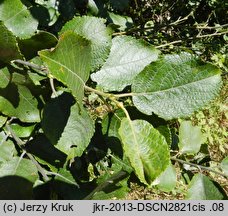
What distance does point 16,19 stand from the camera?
1.05m

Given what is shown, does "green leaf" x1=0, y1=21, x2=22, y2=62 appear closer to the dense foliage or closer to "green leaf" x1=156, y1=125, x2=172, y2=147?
the dense foliage

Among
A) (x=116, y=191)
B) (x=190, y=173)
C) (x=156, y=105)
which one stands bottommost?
(x=190, y=173)

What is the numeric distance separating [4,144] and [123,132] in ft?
1.15

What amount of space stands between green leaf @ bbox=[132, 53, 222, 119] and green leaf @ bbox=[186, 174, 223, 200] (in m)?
0.26

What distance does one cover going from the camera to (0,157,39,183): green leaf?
0.92 metres

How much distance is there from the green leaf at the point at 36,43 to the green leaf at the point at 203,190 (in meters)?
0.49

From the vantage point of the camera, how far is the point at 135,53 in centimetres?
95

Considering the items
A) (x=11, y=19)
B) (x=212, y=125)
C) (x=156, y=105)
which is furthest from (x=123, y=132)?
(x=212, y=125)

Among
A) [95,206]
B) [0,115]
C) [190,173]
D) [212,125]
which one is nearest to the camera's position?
[95,206]

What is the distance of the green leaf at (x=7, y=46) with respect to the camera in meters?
0.80

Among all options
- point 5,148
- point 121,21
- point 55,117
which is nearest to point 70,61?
point 55,117

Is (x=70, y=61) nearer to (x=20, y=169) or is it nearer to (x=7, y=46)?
(x=7, y=46)

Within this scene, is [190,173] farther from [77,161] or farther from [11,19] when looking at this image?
[11,19]

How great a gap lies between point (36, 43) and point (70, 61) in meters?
0.23
